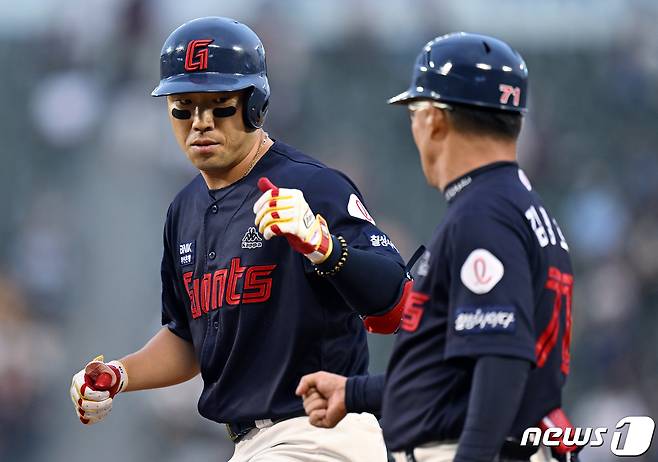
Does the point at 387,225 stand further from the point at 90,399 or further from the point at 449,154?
the point at 449,154

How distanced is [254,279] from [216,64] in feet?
2.58

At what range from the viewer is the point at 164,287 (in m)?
4.70

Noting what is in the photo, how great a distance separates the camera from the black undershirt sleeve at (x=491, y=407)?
9.43ft

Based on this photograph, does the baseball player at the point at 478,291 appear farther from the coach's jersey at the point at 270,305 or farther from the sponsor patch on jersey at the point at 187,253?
the sponsor patch on jersey at the point at 187,253

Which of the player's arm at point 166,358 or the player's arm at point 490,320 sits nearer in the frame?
the player's arm at point 490,320

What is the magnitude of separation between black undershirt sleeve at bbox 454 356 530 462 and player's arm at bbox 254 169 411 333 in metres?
0.90

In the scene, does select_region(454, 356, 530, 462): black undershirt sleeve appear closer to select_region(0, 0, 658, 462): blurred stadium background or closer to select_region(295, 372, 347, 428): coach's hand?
select_region(295, 372, 347, 428): coach's hand

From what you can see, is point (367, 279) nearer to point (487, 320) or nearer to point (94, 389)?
point (487, 320)

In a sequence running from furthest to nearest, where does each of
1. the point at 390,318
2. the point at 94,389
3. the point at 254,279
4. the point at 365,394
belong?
the point at 94,389 → the point at 254,279 → the point at 390,318 → the point at 365,394

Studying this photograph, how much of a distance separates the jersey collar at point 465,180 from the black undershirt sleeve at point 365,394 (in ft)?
1.86

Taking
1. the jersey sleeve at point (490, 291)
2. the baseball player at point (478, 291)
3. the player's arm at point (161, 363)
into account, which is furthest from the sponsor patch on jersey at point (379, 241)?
the jersey sleeve at point (490, 291)

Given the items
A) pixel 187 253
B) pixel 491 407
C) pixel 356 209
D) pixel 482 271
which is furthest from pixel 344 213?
pixel 491 407

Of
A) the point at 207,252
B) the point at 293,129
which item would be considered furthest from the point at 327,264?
the point at 293,129

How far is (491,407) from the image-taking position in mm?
2879
